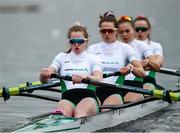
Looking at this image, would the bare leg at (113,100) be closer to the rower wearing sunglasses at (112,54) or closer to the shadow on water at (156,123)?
the rower wearing sunglasses at (112,54)

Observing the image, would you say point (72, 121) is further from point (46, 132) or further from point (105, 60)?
point (105, 60)

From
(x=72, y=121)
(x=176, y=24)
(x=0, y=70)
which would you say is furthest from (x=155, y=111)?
(x=176, y=24)

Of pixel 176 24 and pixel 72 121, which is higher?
pixel 176 24

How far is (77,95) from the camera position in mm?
14555

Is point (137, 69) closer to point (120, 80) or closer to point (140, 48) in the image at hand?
point (120, 80)

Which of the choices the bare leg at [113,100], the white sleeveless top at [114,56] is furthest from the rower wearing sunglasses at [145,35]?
the bare leg at [113,100]

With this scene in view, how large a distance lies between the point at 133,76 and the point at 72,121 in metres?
3.89

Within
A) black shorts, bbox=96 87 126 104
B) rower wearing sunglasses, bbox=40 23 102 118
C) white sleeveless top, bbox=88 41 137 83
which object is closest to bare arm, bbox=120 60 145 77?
white sleeveless top, bbox=88 41 137 83

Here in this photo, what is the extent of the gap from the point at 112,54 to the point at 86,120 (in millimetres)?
2532

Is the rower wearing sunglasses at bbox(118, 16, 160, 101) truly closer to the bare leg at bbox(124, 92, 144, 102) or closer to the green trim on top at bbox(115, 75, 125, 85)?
the bare leg at bbox(124, 92, 144, 102)

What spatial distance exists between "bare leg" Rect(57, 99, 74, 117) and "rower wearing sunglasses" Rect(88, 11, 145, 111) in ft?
4.36

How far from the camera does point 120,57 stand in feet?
52.6

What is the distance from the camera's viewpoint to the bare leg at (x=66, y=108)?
556 inches

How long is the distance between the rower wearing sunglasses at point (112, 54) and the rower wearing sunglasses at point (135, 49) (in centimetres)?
73
